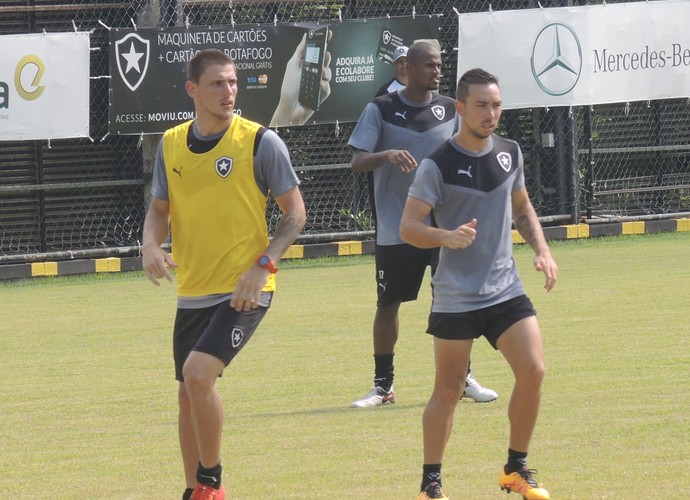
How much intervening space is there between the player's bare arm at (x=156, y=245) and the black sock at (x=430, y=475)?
1394mm

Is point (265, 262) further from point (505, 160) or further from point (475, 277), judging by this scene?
point (505, 160)

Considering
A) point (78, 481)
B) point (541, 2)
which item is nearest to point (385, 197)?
point (78, 481)

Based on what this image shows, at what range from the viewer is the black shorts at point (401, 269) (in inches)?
357

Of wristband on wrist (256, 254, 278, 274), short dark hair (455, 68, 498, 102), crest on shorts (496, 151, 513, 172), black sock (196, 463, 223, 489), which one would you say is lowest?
black sock (196, 463, 223, 489)

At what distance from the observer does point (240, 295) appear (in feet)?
20.2

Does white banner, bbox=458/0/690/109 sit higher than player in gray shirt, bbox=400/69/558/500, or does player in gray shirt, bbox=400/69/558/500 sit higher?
white banner, bbox=458/0/690/109

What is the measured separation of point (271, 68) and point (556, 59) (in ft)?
11.8

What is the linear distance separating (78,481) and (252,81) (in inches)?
406

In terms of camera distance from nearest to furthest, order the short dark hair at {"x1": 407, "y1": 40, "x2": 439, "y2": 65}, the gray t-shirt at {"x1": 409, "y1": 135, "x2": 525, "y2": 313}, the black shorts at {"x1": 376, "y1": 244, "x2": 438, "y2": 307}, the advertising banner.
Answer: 1. the gray t-shirt at {"x1": 409, "y1": 135, "x2": 525, "y2": 313}
2. the short dark hair at {"x1": 407, "y1": 40, "x2": 439, "y2": 65}
3. the black shorts at {"x1": 376, "y1": 244, "x2": 438, "y2": 307}
4. the advertising banner

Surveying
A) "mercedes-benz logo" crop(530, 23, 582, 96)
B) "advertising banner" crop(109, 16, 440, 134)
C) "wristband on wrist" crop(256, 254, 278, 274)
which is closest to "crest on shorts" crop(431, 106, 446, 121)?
"wristband on wrist" crop(256, 254, 278, 274)

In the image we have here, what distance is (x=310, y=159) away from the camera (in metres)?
17.9

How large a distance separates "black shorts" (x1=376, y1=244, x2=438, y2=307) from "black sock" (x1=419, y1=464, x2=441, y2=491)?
293cm

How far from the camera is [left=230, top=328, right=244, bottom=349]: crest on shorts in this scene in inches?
246

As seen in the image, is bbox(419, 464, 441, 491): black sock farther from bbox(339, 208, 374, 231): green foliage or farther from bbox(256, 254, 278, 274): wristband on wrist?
bbox(339, 208, 374, 231): green foliage
